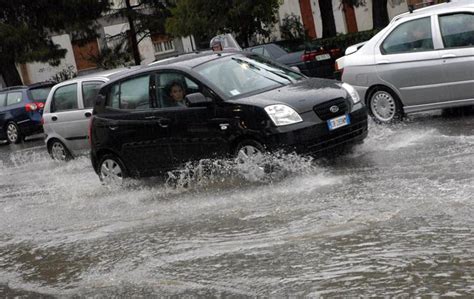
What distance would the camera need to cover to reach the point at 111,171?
1045 centimetres

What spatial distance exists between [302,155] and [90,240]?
8.31 feet

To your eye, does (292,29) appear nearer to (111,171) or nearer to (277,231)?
(111,171)

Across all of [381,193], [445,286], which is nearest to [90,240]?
[381,193]

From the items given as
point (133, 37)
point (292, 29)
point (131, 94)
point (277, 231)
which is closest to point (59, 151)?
point (131, 94)

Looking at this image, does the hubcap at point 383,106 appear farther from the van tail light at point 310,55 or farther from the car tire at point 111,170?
the van tail light at point 310,55

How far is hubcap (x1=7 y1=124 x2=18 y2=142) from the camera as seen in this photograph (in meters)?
21.1

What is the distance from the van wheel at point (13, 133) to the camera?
2102cm

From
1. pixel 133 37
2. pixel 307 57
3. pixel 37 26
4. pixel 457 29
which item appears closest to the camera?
pixel 457 29

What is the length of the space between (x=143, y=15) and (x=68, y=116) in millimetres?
17383

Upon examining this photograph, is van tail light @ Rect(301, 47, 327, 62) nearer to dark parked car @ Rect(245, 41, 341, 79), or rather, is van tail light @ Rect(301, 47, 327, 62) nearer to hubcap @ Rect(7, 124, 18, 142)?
dark parked car @ Rect(245, 41, 341, 79)

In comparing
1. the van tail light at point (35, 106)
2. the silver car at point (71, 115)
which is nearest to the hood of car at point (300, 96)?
the silver car at point (71, 115)

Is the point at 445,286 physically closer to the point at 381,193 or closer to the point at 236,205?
the point at 381,193

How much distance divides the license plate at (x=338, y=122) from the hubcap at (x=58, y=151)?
22.9ft

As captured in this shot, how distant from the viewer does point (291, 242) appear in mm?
6180
